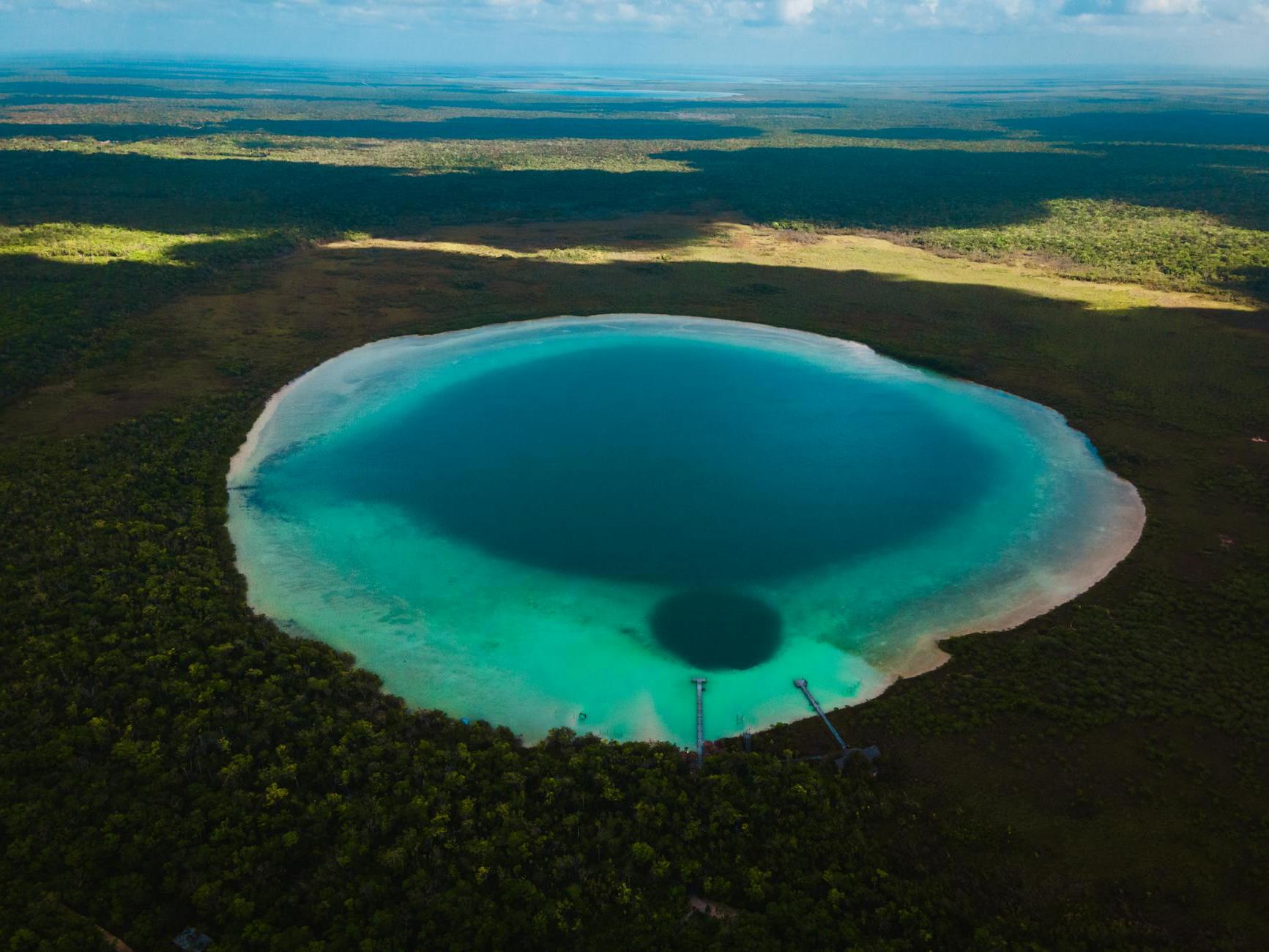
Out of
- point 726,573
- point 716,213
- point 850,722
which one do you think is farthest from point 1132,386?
point 716,213

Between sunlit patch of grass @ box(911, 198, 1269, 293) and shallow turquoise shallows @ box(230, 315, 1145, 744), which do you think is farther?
sunlit patch of grass @ box(911, 198, 1269, 293)

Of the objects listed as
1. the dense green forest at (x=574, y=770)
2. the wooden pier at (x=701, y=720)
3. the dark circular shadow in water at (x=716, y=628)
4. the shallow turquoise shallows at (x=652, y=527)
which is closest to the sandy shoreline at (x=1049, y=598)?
the shallow turquoise shallows at (x=652, y=527)

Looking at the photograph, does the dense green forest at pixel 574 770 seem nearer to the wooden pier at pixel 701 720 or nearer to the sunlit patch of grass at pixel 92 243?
the wooden pier at pixel 701 720

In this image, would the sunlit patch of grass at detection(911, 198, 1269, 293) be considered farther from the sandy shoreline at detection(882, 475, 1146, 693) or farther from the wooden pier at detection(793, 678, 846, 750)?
the wooden pier at detection(793, 678, 846, 750)

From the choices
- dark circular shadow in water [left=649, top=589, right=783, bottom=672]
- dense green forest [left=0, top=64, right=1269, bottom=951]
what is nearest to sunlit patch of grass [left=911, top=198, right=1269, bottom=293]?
dense green forest [left=0, top=64, right=1269, bottom=951]

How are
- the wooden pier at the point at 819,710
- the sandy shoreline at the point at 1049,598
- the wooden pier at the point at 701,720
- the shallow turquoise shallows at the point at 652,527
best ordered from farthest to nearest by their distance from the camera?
the sandy shoreline at the point at 1049,598 → the shallow turquoise shallows at the point at 652,527 → the wooden pier at the point at 819,710 → the wooden pier at the point at 701,720

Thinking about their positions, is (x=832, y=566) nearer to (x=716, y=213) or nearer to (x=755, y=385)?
(x=755, y=385)

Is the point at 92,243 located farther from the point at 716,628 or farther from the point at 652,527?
the point at 716,628
